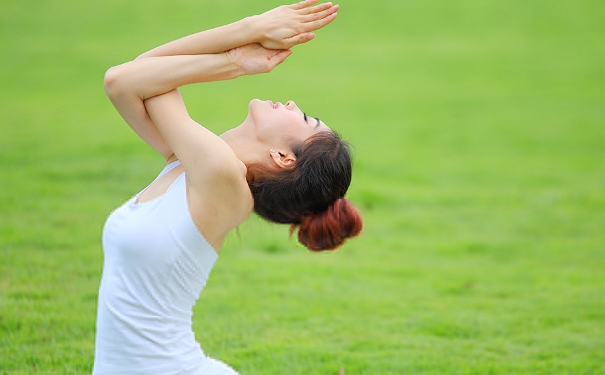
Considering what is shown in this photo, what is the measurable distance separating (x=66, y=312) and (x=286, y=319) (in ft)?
5.54

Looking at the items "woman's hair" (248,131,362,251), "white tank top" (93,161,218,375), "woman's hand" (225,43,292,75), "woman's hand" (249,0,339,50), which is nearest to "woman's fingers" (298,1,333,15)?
"woman's hand" (249,0,339,50)

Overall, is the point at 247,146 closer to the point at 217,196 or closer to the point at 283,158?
the point at 283,158

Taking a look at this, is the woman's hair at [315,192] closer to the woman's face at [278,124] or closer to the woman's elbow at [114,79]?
the woman's face at [278,124]

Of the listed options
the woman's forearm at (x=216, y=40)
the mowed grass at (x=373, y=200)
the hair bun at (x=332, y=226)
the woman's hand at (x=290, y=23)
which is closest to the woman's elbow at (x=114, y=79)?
the woman's forearm at (x=216, y=40)

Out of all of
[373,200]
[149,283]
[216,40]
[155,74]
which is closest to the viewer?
[149,283]

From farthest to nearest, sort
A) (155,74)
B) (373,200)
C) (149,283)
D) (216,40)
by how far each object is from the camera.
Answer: (373,200), (216,40), (155,74), (149,283)

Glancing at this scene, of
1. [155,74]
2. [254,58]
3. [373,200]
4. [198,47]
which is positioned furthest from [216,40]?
[373,200]

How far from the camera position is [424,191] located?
10375mm

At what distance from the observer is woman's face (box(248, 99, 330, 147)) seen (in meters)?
3.14

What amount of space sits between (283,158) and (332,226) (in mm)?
374

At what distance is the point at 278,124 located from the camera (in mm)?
3156

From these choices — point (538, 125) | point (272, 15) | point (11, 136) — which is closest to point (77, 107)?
point (11, 136)

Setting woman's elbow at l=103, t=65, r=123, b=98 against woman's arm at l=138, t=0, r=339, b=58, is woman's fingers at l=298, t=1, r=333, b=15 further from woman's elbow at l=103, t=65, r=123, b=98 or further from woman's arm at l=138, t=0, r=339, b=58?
woman's elbow at l=103, t=65, r=123, b=98

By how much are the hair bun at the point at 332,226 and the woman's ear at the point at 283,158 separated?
0.91ft
